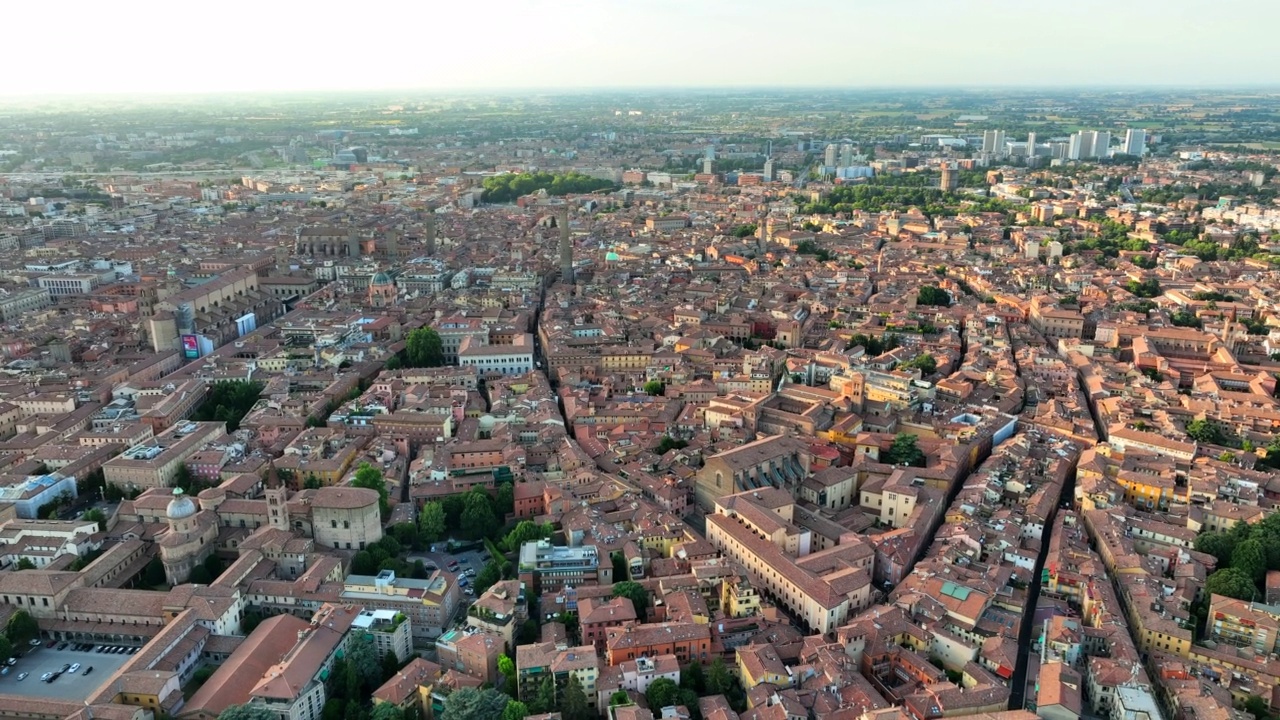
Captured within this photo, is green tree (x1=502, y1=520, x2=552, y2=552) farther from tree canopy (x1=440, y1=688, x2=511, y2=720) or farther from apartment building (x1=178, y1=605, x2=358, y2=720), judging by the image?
tree canopy (x1=440, y1=688, x2=511, y2=720)

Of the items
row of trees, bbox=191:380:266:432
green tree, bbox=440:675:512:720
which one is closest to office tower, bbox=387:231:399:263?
row of trees, bbox=191:380:266:432

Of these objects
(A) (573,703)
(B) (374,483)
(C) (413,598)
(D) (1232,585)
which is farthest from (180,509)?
(D) (1232,585)

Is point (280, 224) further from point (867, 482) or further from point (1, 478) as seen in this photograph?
point (867, 482)

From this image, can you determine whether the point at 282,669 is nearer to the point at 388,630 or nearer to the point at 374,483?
the point at 388,630

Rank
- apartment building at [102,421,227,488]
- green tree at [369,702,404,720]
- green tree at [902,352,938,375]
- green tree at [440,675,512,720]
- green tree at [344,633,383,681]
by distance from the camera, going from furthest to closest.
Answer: green tree at [902,352,938,375]
apartment building at [102,421,227,488]
green tree at [344,633,383,681]
green tree at [369,702,404,720]
green tree at [440,675,512,720]

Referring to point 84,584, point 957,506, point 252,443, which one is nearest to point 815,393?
point 957,506

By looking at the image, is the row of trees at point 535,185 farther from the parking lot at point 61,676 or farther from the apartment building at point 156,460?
the parking lot at point 61,676

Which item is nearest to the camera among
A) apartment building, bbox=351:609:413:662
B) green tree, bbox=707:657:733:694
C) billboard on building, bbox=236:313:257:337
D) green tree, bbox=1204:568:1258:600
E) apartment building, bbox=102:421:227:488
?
green tree, bbox=707:657:733:694
